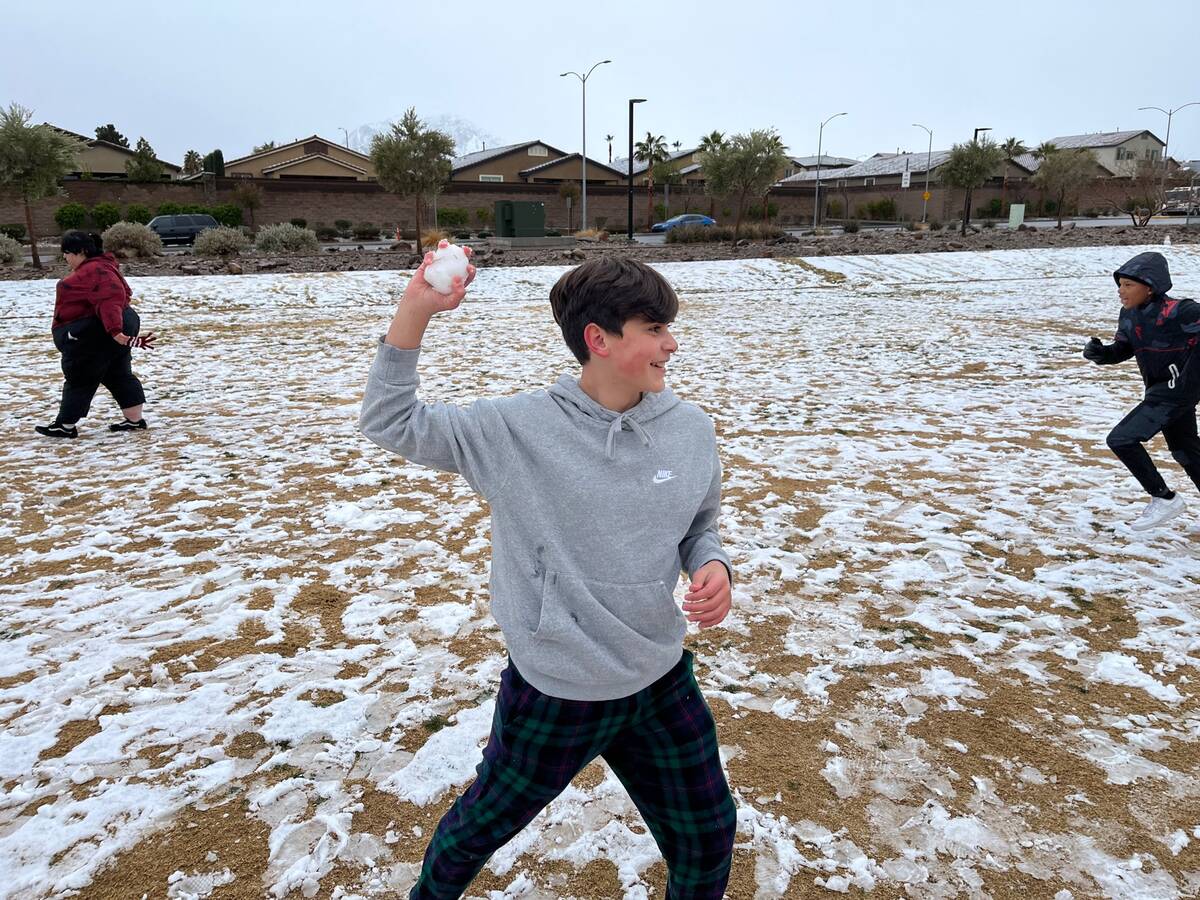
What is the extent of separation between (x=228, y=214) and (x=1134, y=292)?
169ft

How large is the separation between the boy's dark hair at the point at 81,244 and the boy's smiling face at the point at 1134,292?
791 centimetres

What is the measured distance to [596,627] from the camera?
6.05 ft

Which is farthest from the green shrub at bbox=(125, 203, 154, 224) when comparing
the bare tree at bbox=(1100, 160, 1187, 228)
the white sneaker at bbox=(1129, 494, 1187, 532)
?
→ the bare tree at bbox=(1100, 160, 1187, 228)

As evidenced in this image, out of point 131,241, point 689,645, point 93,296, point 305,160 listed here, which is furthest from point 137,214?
point 689,645

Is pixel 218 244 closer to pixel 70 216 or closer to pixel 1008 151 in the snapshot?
pixel 70 216

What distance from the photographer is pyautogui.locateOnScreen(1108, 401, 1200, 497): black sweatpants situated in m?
5.13

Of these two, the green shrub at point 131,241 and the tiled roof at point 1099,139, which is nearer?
the green shrub at point 131,241

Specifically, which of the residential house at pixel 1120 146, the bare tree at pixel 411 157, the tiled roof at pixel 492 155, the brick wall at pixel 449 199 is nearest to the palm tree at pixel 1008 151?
the brick wall at pixel 449 199

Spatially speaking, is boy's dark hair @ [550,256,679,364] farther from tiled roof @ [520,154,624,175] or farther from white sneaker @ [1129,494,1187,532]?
tiled roof @ [520,154,624,175]

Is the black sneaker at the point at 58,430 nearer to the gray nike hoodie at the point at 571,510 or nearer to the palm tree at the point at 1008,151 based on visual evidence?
the gray nike hoodie at the point at 571,510

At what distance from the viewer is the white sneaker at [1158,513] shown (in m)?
5.40

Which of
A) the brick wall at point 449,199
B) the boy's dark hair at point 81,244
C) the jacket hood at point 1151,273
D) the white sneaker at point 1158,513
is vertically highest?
the brick wall at point 449,199

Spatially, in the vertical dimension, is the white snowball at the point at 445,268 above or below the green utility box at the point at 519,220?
below

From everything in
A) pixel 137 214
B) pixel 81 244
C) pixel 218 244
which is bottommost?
pixel 81 244
